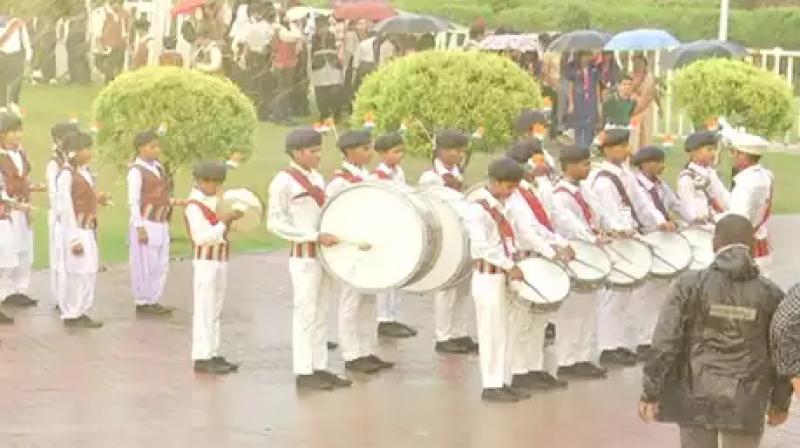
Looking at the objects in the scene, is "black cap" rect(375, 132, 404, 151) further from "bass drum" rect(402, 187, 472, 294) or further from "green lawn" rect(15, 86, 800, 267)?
"green lawn" rect(15, 86, 800, 267)

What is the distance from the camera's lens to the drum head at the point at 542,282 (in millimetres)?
11750

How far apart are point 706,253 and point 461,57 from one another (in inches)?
227

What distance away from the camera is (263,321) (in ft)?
48.2

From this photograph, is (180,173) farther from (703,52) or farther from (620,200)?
(620,200)

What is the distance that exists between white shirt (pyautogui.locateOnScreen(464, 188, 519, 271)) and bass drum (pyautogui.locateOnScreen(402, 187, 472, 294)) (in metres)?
0.58

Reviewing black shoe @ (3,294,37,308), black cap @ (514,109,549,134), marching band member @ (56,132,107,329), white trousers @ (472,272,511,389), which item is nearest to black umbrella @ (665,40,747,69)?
black cap @ (514,109,549,134)

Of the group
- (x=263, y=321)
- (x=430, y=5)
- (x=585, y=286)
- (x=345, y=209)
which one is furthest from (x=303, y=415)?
(x=430, y=5)

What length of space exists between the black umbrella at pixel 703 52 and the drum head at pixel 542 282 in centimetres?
1436

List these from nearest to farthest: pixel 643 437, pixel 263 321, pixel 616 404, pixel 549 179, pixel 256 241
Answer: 1. pixel 643 437
2. pixel 616 404
3. pixel 549 179
4. pixel 263 321
5. pixel 256 241

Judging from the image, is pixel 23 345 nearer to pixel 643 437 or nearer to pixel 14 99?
pixel 643 437

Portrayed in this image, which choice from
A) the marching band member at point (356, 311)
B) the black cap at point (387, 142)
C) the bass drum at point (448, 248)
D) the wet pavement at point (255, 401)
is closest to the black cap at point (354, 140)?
the marching band member at point (356, 311)

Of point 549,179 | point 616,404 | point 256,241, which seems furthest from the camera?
point 256,241

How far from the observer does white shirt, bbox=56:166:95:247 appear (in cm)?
1416

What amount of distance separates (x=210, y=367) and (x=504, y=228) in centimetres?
229
